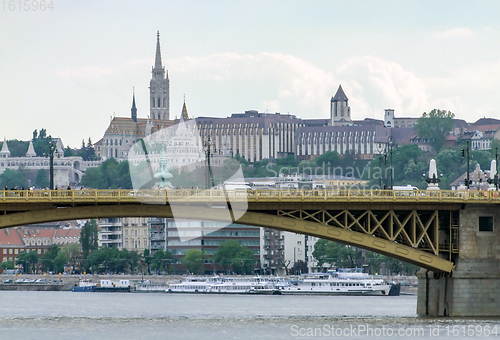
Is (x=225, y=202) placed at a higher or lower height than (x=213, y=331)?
higher

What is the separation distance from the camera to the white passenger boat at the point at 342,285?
598ft

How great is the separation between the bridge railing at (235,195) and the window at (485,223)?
→ 4.93ft

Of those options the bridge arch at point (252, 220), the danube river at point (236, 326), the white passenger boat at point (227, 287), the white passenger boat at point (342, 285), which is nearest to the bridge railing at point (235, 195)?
the bridge arch at point (252, 220)

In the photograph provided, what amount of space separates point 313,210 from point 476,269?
11630 millimetres

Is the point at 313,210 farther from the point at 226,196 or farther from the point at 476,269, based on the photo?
the point at 476,269

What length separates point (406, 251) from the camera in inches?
3962

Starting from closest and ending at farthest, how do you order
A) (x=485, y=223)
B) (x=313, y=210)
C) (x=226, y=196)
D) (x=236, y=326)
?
(x=226, y=196) < (x=236, y=326) < (x=313, y=210) < (x=485, y=223)

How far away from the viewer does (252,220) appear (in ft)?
326

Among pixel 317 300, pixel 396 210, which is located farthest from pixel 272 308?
pixel 396 210

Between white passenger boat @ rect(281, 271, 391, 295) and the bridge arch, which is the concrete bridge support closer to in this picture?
the bridge arch

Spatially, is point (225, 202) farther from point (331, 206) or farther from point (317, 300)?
point (317, 300)

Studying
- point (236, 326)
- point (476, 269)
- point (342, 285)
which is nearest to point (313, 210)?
point (236, 326)

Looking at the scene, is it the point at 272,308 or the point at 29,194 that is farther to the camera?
the point at 272,308

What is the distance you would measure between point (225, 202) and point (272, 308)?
4106 cm
